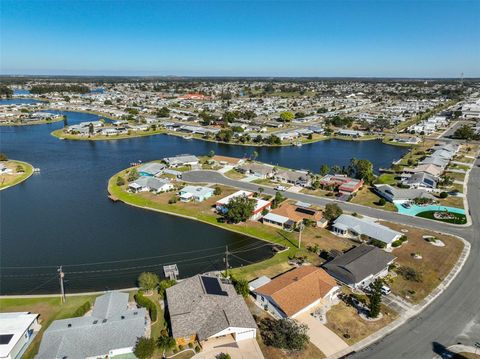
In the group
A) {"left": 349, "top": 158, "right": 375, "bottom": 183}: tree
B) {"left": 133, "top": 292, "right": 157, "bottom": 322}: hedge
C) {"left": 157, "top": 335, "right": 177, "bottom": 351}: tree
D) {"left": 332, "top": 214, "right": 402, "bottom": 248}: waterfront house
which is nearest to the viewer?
{"left": 157, "top": 335, "right": 177, "bottom": 351}: tree

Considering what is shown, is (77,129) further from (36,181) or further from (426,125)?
(426,125)

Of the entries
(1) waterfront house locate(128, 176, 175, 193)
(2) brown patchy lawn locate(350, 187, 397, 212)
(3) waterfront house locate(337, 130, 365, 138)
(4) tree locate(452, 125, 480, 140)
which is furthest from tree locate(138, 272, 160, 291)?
(4) tree locate(452, 125, 480, 140)

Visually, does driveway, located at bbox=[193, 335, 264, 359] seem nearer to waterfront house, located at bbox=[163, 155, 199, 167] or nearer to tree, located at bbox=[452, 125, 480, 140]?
waterfront house, located at bbox=[163, 155, 199, 167]

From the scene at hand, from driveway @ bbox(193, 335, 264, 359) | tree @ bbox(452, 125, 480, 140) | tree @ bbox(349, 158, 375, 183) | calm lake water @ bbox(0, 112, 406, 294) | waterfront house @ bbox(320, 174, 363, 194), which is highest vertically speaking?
tree @ bbox(452, 125, 480, 140)

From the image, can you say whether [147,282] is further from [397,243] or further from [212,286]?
[397,243]

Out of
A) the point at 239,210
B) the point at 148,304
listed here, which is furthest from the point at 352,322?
the point at 239,210

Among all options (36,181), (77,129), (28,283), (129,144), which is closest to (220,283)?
(28,283)

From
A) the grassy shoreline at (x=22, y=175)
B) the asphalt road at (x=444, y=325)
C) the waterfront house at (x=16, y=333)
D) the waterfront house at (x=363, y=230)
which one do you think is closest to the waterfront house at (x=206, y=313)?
the asphalt road at (x=444, y=325)

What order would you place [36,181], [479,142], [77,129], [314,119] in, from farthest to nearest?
[314,119] → [77,129] → [479,142] → [36,181]
